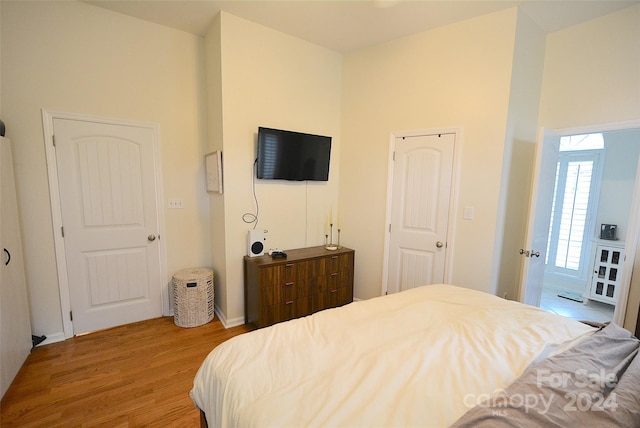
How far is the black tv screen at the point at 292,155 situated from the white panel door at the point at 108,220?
1149 millimetres

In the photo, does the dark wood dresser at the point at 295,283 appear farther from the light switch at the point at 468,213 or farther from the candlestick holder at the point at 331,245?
the light switch at the point at 468,213

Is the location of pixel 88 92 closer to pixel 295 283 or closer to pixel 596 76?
pixel 295 283

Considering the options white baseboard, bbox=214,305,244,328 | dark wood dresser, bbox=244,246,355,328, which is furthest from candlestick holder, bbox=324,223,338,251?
white baseboard, bbox=214,305,244,328

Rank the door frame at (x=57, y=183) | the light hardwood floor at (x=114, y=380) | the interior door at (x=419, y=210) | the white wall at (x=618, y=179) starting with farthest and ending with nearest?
the white wall at (x=618, y=179), the interior door at (x=419, y=210), the door frame at (x=57, y=183), the light hardwood floor at (x=114, y=380)

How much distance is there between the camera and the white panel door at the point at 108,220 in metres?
2.51

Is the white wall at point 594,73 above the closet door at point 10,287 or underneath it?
above

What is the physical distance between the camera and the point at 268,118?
290cm

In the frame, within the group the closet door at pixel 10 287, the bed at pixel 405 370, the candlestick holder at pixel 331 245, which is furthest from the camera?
the candlestick holder at pixel 331 245

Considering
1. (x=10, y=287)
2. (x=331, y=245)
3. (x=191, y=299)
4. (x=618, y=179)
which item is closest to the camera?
(x=10, y=287)

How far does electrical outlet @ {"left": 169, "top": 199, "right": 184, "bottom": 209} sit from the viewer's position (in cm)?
295

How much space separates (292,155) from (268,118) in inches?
17.9

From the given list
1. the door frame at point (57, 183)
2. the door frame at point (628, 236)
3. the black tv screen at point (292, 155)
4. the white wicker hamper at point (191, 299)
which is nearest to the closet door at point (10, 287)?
the door frame at point (57, 183)

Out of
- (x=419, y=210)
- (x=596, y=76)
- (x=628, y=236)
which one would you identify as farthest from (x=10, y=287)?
(x=596, y=76)

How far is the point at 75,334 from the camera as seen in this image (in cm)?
262
